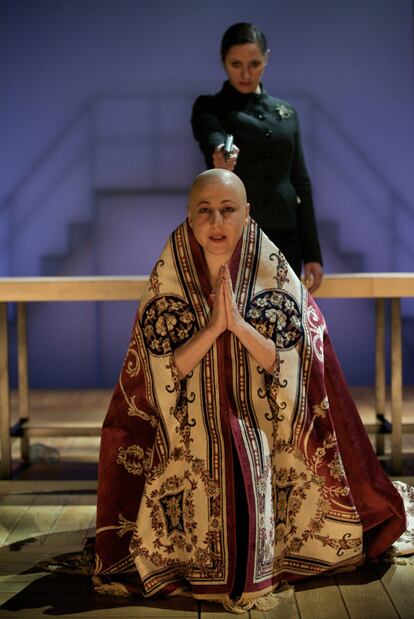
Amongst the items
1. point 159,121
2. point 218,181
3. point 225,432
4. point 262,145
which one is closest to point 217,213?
point 218,181

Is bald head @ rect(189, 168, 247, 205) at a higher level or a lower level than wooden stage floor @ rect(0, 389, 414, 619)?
higher

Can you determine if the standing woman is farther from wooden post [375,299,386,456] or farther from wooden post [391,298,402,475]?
wooden post [375,299,386,456]

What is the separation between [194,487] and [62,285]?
1.29 meters

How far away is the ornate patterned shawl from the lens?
7.89 feet

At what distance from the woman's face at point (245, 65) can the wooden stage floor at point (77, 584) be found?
1452mm

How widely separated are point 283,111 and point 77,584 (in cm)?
159

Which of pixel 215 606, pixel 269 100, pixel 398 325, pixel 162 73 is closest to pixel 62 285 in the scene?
pixel 269 100

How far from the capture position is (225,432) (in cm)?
241

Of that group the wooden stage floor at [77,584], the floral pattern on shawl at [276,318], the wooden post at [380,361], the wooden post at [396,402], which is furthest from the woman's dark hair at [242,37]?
the wooden stage floor at [77,584]

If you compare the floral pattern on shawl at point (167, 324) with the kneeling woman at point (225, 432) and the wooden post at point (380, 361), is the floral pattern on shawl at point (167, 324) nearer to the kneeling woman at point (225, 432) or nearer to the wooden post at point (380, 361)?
the kneeling woman at point (225, 432)

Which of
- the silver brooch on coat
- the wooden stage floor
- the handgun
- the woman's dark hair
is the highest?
the woman's dark hair

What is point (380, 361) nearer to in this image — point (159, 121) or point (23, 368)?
point (23, 368)

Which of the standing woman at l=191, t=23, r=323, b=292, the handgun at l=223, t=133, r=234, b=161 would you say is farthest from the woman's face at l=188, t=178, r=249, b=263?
the standing woman at l=191, t=23, r=323, b=292

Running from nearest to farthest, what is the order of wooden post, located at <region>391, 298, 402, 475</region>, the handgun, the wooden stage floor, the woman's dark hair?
the wooden stage floor, the handgun, the woman's dark hair, wooden post, located at <region>391, 298, 402, 475</region>
